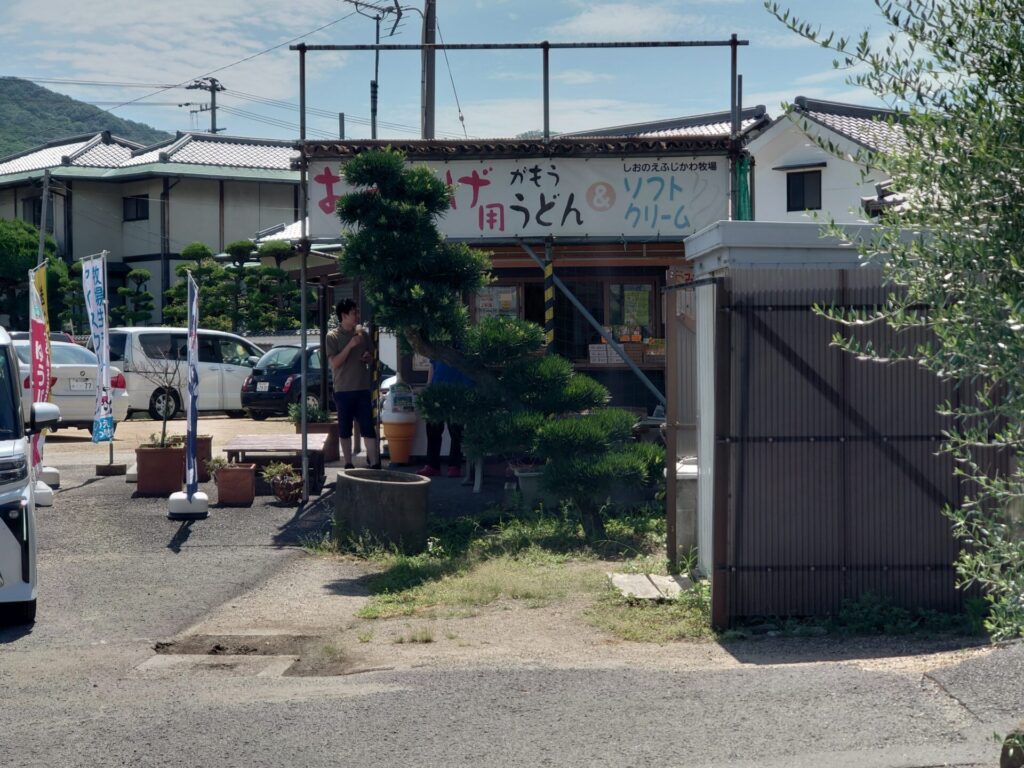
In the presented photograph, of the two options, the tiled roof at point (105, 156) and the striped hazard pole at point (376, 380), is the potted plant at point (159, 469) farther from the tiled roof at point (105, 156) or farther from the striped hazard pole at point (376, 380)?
the tiled roof at point (105, 156)

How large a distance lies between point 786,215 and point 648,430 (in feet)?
61.1

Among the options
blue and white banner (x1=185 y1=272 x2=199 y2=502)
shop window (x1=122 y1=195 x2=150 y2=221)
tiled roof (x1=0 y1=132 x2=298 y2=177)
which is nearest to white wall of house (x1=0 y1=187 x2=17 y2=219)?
tiled roof (x1=0 y1=132 x2=298 y2=177)

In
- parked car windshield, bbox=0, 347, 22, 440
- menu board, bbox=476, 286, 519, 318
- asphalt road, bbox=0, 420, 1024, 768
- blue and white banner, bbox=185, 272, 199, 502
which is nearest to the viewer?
asphalt road, bbox=0, 420, 1024, 768

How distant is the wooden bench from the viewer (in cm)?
1193

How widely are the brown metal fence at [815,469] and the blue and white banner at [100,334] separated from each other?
8160 millimetres

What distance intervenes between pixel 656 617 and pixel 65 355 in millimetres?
13714

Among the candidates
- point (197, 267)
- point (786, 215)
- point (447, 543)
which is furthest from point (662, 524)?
point (197, 267)

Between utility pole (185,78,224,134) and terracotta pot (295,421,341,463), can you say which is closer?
terracotta pot (295,421,341,463)

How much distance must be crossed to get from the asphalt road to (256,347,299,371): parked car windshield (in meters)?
13.6

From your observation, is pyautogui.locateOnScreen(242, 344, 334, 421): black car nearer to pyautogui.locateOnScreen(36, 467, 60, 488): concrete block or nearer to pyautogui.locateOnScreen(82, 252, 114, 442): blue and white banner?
pyautogui.locateOnScreen(82, 252, 114, 442): blue and white banner

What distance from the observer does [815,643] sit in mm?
6402

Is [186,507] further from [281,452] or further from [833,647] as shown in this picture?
[833,647]

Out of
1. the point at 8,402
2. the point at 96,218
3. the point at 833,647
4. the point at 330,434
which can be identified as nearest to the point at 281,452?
the point at 330,434

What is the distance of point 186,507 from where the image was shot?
34.8 ft
